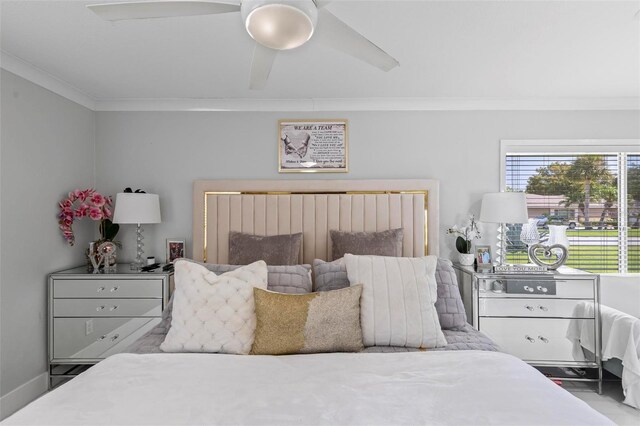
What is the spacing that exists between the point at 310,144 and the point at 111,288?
2.05m

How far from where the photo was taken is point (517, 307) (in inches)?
110

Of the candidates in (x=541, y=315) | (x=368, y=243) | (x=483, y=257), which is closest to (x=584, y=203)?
(x=483, y=257)

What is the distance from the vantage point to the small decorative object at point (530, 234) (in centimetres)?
Result: 307

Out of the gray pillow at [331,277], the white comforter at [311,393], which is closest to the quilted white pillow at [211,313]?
the white comforter at [311,393]

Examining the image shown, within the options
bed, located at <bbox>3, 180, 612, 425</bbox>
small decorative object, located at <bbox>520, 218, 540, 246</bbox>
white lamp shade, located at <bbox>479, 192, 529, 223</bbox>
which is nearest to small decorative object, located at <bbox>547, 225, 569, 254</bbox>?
small decorative object, located at <bbox>520, 218, 540, 246</bbox>

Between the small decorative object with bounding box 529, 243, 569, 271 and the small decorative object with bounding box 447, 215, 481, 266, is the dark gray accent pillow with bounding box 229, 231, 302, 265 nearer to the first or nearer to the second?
the small decorative object with bounding box 447, 215, 481, 266

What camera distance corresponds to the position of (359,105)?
329 centimetres

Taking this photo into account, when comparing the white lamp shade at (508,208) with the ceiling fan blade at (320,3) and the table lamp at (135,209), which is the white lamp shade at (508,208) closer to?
the ceiling fan blade at (320,3)

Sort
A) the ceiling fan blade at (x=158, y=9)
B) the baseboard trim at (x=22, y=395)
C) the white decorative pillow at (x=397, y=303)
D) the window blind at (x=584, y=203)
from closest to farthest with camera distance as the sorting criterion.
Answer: the ceiling fan blade at (x=158, y=9) → the white decorative pillow at (x=397, y=303) → the baseboard trim at (x=22, y=395) → the window blind at (x=584, y=203)

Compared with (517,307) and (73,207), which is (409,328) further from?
(73,207)

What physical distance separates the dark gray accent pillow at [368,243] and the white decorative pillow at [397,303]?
66 cm

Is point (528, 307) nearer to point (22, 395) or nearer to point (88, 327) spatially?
point (88, 327)

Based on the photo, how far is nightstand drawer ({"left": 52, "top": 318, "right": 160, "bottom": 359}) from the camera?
275 cm

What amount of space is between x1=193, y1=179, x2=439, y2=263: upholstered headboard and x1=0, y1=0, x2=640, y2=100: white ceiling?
0.81m
